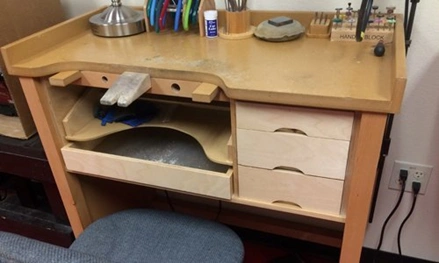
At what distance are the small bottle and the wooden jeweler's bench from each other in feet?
0.08

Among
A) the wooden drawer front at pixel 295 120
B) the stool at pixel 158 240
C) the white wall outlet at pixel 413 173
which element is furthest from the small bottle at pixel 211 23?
the white wall outlet at pixel 413 173

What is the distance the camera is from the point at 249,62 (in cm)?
83

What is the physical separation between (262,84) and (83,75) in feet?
1.39

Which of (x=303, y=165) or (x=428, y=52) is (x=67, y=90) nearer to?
(x=303, y=165)

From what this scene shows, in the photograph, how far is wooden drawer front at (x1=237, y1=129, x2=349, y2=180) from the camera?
0.74m

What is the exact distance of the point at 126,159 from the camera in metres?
0.92

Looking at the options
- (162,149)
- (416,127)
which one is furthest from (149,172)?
(416,127)

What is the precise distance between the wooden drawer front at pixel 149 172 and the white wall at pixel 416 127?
Result: 0.52 meters

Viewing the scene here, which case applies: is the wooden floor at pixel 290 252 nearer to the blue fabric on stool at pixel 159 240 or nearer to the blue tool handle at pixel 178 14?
the blue fabric on stool at pixel 159 240

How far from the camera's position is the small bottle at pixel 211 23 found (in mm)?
957

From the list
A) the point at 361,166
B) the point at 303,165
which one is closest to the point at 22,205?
the point at 303,165

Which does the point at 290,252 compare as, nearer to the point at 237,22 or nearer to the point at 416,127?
the point at 416,127

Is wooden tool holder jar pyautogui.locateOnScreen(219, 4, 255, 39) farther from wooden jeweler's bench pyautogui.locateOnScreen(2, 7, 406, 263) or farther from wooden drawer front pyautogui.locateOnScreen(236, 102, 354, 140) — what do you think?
wooden drawer front pyautogui.locateOnScreen(236, 102, 354, 140)

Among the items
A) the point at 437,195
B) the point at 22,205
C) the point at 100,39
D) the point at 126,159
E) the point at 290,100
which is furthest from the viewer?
the point at 22,205
